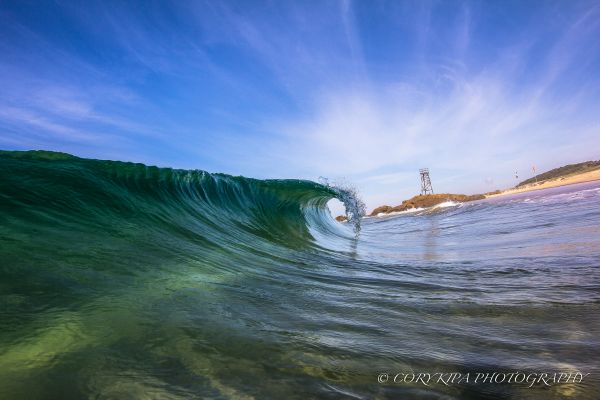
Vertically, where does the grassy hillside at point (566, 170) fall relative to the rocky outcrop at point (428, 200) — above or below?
above

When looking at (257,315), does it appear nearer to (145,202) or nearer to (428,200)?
(145,202)

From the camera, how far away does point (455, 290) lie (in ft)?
10.0

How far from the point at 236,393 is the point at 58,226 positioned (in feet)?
11.0

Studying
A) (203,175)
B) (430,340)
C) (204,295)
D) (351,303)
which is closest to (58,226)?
(204,295)

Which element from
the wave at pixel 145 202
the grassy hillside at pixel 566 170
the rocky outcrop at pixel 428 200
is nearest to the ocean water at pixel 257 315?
the wave at pixel 145 202

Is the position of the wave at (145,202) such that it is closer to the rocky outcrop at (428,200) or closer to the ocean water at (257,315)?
the ocean water at (257,315)

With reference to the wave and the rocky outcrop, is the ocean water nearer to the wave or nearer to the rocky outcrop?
the wave

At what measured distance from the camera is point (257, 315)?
2285 mm

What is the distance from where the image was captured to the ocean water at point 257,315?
1397 mm

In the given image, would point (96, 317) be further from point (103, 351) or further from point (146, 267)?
point (146, 267)

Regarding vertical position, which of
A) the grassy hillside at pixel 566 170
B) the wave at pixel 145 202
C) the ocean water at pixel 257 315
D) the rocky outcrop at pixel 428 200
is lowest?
the ocean water at pixel 257 315

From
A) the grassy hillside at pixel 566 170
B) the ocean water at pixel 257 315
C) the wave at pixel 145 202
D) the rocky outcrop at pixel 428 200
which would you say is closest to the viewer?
the ocean water at pixel 257 315

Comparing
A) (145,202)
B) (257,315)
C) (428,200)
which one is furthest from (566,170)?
(257,315)

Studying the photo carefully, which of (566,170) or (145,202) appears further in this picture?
(566,170)
